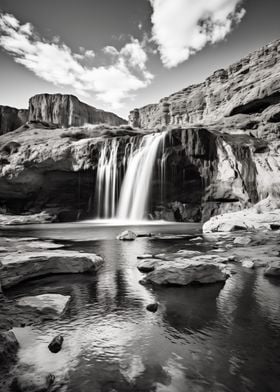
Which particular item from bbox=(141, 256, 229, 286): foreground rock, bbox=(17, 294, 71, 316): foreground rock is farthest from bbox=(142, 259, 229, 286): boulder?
bbox=(17, 294, 71, 316): foreground rock

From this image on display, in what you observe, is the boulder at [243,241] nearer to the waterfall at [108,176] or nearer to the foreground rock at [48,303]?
the foreground rock at [48,303]

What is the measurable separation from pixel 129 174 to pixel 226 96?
3765cm

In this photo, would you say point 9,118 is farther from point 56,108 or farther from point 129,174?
point 129,174

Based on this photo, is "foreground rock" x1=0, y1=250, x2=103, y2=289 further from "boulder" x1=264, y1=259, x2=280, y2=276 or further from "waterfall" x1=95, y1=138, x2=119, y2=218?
"waterfall" x1=95, y1=138, x2=119, y2=218

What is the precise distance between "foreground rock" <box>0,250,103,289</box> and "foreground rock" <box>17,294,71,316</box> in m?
1.49

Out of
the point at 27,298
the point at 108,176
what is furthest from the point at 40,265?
the point at 108,176

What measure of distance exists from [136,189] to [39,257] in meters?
21.1

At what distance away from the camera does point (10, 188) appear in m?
30.9

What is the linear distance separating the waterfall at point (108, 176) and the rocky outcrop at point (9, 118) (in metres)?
50.6

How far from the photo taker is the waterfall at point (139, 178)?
26828mm

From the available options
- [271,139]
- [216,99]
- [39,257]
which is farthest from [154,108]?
[39,257]

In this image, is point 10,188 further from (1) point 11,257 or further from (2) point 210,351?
(2) point 210,351

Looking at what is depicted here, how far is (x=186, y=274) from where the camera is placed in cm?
594

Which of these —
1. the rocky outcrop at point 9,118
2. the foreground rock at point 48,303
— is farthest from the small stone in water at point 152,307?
the rocky outcrop at point 9,118
